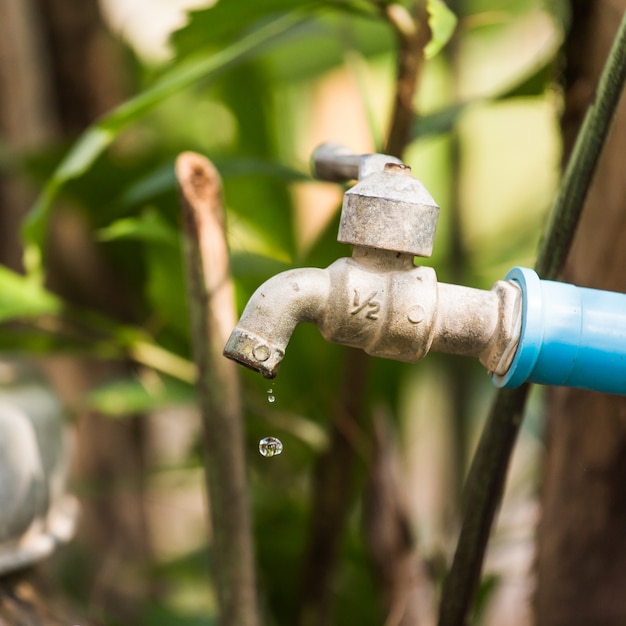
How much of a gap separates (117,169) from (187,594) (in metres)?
0.68

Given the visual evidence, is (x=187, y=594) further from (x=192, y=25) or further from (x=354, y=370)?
(x=192, y=25)

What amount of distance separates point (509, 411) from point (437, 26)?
186 millimetres

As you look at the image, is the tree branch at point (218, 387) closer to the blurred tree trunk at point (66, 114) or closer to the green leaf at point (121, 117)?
the green leaf at point (121, 117)

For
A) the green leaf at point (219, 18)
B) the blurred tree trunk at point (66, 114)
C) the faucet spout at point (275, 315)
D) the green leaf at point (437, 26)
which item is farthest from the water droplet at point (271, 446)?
the blurred tree trunk at point (66, 114)

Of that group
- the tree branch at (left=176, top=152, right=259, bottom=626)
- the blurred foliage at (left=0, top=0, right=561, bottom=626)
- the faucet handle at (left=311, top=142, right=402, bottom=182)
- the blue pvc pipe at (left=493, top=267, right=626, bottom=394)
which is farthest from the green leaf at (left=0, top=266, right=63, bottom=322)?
the blue pvc pipe at (left=493, top=267, right=626, bottom=394)

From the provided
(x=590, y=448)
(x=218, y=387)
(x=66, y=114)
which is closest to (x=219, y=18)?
(x=218, y=387)

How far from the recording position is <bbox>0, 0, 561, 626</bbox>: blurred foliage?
55cm

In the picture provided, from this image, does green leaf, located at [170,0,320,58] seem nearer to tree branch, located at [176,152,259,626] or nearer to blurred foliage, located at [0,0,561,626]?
blurred foliage, located at [0,0,561,626]

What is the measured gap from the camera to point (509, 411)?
40 cm

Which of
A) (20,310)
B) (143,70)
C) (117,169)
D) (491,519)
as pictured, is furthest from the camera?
(143,70)

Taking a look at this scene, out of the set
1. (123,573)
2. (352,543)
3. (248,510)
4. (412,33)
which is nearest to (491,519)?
(248,510)

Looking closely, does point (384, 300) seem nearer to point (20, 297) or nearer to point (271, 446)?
point (271, 446)

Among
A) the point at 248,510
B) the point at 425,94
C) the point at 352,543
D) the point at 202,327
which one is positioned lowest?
the point at 352,543

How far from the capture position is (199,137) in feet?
3.61
